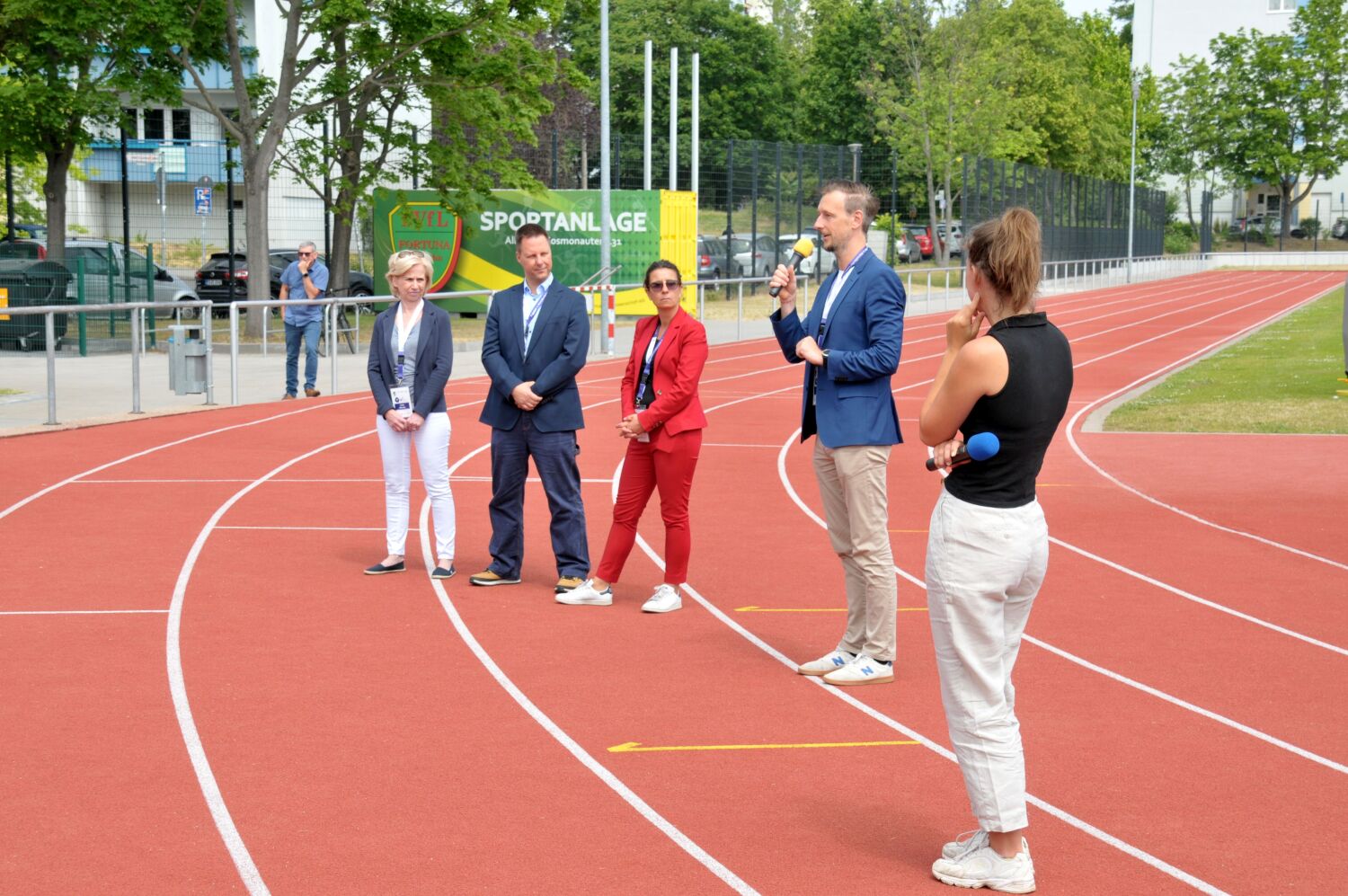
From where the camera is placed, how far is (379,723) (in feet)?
20.5

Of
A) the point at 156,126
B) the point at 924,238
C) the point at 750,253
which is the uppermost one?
the point at 156,126

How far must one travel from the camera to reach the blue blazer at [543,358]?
852 cm

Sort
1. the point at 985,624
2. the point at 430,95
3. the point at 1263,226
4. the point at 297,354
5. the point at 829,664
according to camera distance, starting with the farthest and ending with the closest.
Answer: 1. the point at 1263,226
2. the point at 430,95
3. the point at 297,354
4. the point at 829,664
5. the point at 985,624

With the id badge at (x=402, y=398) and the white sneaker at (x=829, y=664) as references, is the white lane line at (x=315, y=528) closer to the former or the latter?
the id badge at (x=402, y=398)

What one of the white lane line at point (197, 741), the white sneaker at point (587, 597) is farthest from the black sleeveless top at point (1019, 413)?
the white sneaker at point (587, 597)

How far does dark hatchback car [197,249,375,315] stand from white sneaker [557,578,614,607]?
84.3 ft

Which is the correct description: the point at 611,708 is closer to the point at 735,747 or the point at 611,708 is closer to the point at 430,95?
the point at 735,747

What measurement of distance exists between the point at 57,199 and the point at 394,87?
6.42 metres

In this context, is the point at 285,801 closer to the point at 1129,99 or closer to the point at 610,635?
the point at 610,635

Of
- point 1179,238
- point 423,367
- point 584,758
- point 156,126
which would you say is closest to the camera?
point 584,758

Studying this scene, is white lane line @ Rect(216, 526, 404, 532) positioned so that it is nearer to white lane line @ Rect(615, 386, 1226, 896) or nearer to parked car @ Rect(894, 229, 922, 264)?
white lane line @ Rect(615, 386, 1226, 896)

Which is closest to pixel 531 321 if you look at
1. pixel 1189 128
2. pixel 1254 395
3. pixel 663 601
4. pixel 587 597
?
pixel 587 597

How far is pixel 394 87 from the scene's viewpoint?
29.0m

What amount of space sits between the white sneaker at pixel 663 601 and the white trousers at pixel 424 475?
1.36 metres
